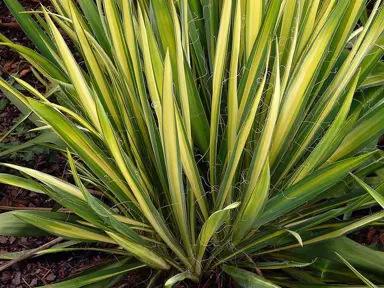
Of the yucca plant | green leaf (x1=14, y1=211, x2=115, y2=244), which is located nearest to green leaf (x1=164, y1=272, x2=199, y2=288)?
the yucca plant

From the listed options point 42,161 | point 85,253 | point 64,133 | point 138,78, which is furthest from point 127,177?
point 42,161

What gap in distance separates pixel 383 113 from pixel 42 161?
107cm

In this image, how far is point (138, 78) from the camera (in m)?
1.24

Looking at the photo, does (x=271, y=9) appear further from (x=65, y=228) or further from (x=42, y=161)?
(x=42, y=161)

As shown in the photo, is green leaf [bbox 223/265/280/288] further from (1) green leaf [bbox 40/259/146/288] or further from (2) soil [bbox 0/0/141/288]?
(2) soil [bbox 0/0/141/288]

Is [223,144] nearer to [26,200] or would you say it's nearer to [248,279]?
[248,279]

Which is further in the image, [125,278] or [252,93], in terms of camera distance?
[125,278]

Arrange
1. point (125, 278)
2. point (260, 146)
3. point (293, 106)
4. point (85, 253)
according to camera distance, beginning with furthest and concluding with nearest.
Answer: point (85, 253) → point (125, 278) → point (293, 106) → point (260, 146)

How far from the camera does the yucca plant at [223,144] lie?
3.63ft

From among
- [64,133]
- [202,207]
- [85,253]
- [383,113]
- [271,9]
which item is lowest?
[85,253]

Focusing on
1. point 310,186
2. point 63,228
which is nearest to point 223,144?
point 310,186

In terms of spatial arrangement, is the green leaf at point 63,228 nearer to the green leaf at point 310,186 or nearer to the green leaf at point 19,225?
the green leaf at point 19,225

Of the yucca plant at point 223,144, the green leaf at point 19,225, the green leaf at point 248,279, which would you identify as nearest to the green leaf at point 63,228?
the yucca plant at point 223,144

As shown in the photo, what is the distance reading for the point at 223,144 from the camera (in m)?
1.27
